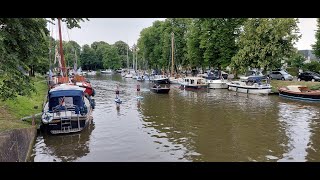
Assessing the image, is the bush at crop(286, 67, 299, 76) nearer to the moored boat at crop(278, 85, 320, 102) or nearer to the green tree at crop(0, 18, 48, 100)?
the moored boat at crop(278, 85, 320, 102)

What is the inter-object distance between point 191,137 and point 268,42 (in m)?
38.0

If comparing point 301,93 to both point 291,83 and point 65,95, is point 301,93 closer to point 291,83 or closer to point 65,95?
point 291,83

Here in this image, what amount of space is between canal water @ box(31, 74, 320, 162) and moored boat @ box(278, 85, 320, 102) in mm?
6315

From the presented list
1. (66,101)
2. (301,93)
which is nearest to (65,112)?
(66,101)

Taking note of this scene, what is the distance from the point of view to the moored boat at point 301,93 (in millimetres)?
39019

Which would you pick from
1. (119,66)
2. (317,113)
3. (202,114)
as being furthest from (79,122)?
(119,66)

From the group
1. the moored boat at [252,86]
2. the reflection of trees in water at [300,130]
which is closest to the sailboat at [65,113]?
the reflection of trees in water at [300,130]

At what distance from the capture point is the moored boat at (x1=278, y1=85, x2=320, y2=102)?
128 feet

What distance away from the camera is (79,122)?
72.9 ft

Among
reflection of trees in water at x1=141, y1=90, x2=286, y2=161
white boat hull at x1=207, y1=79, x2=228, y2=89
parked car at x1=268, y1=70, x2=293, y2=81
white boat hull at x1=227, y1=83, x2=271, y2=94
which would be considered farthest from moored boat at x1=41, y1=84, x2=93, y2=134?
parked car at x1=268, y1=70, x2=293, y2=81

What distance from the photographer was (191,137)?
21.1 metres

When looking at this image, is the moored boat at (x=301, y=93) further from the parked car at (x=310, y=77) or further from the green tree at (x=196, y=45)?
the green tree at (x=196, y=45)

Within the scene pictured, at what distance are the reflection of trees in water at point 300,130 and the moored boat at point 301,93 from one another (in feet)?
7.41
